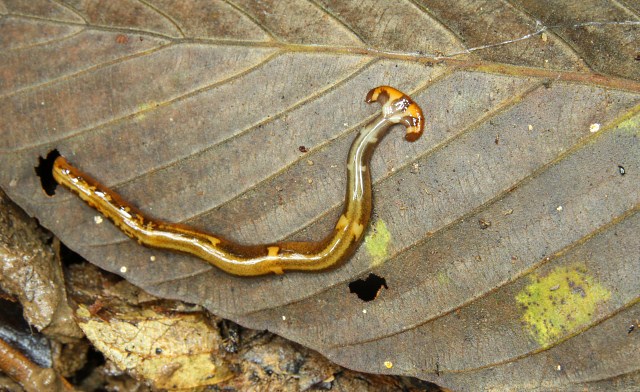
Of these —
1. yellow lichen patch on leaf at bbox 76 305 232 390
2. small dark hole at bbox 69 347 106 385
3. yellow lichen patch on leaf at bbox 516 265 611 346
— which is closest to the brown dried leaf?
yellow lichen patch on leaf at bbox 516 265 611 346

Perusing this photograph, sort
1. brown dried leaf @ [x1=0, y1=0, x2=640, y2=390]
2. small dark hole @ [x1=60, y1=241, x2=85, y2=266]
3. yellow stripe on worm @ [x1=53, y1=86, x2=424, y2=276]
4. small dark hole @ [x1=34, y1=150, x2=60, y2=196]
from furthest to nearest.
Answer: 1. small dark hole @ [x1=60, y1=241, x2=85, y2=266]
2. small dark hole @ [x1=34, y1=150, x2=60, y2=196]
3. yellow stripe on worm @ [x1=53, y1=86, x2=424, y2=276]
4. brown dried leaf @ [x1=0, y1=0, x2=640, y2=390]

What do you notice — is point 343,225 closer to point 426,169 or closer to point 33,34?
point 426,169

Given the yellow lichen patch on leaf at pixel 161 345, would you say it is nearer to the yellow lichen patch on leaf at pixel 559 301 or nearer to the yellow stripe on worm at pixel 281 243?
the yellow stripe on worm at pixel 281 243

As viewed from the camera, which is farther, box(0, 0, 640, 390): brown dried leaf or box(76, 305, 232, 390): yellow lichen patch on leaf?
box(76, 305, 232, 390): yellow lichen patch on leaf

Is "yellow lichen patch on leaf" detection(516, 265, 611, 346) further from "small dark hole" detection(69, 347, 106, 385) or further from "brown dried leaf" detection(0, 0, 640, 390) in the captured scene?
"small dark hole" detection(69, 347, 106, 385)

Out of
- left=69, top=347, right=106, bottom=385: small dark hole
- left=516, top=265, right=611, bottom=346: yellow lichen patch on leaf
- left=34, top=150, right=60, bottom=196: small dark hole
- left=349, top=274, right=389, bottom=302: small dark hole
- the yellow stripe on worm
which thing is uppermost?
left=34, top=150, right=60, bottom=196: small dark hole

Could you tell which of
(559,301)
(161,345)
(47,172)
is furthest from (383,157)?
(47,172)

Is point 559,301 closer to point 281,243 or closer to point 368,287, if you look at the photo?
point 368,287

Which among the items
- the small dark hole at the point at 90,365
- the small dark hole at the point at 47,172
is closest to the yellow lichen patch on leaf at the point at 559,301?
the small dark hole at the point at 90,365
